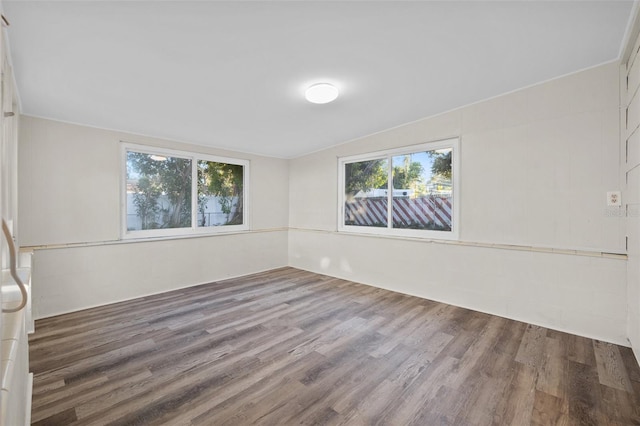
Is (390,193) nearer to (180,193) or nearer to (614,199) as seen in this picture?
(614,199)

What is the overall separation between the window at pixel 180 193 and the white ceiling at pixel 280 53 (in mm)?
731

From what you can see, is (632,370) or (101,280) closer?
(632,370)

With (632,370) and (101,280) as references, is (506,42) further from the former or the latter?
(101,280)

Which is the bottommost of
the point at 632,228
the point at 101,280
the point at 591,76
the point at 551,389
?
the point at 551,389

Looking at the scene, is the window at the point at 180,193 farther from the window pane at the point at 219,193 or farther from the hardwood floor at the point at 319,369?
the hardwood floor at the point at 319,369

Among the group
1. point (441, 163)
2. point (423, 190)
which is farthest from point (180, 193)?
point (441, 163)

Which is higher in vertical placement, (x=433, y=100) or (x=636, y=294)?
(x=433, y=100)

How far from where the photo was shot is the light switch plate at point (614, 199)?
2.70 m

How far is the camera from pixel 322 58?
2471 mm

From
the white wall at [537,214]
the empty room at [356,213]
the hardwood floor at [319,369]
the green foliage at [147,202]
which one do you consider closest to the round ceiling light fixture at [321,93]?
the empty room at [356,213]

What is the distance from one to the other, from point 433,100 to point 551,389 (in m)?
2.89

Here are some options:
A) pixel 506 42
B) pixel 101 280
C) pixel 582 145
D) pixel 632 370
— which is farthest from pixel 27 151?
pixel 632 370

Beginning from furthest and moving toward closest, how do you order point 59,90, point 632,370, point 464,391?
1. point 59,90
2. point 632,370
3. point 464,391

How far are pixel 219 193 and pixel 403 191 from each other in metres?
3.02
